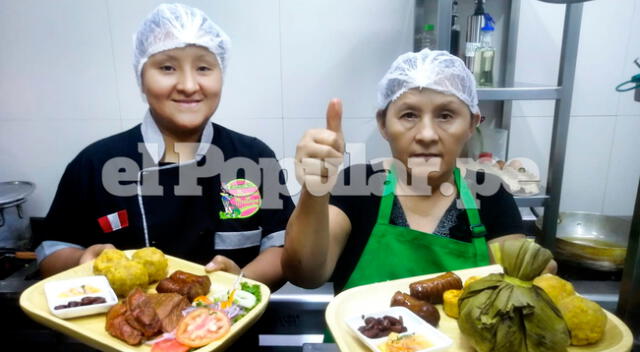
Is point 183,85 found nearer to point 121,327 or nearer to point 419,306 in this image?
point 121,327

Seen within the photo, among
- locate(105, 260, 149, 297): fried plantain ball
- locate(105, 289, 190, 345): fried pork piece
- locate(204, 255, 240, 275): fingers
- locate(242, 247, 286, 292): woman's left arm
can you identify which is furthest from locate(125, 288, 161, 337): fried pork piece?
locate(242, 247, 286, 292): woman's left arm

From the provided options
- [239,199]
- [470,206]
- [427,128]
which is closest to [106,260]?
[239,199]

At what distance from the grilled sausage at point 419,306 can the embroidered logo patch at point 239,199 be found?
0.56 meters

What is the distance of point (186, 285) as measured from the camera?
1004mm

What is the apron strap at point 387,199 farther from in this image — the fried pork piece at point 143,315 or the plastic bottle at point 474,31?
the plastic bottle at point 474,31

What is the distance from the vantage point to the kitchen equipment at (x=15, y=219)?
174 centimetres

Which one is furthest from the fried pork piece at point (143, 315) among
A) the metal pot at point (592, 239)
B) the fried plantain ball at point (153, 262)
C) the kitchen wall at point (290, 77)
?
the metal pot at point (592, 239)

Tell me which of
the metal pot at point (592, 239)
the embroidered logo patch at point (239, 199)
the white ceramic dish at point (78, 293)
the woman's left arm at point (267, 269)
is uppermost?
the embroidered logo patch at point (239, 199)

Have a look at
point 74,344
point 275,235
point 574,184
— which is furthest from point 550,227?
Answer: point 74,344

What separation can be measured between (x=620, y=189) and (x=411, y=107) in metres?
1.56

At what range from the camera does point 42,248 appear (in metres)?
1.26

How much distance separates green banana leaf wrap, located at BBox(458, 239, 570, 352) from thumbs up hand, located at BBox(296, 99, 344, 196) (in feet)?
1.10

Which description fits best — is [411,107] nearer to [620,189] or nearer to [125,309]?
[125,309]

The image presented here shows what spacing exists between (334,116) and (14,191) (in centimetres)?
158
